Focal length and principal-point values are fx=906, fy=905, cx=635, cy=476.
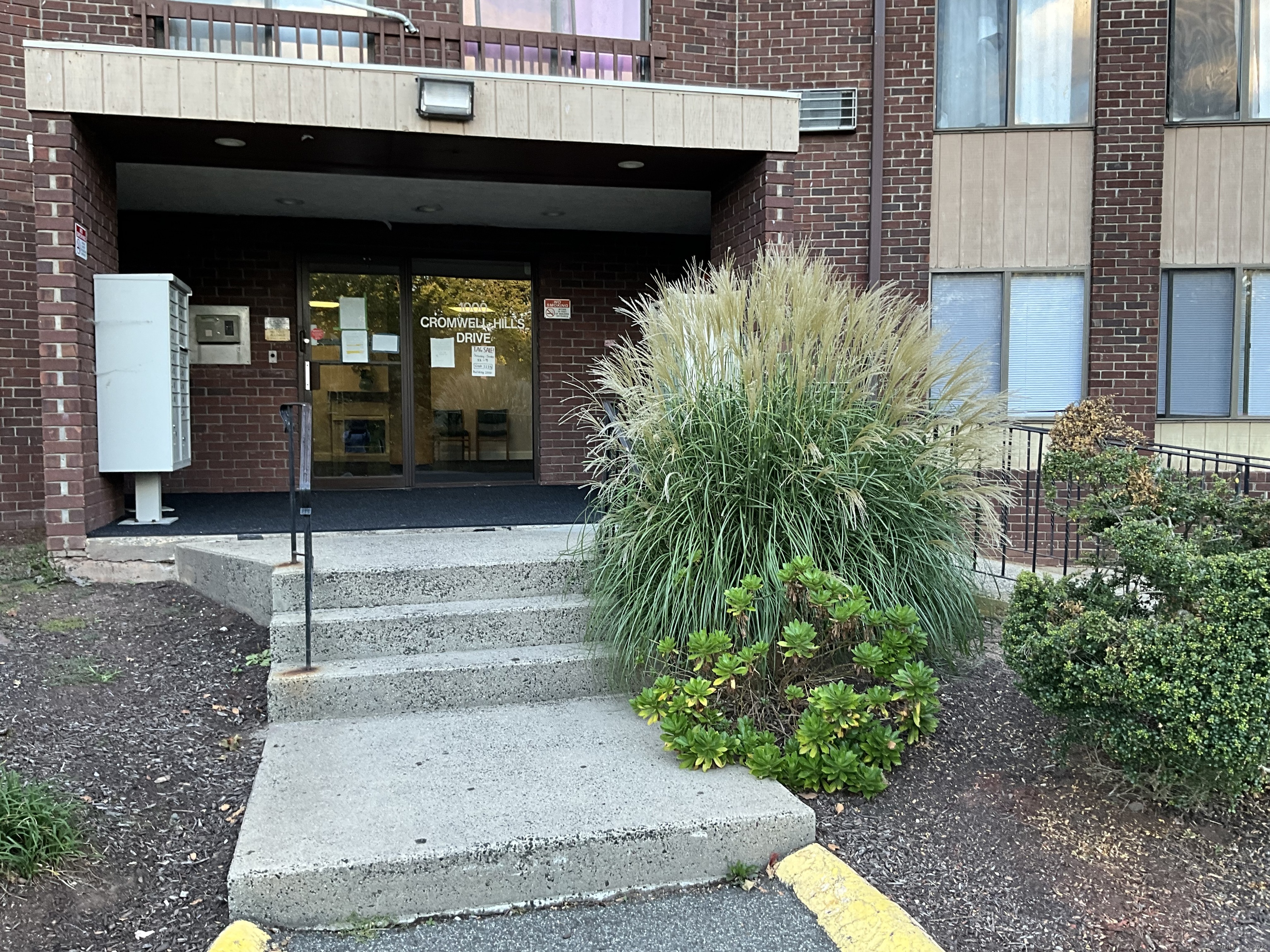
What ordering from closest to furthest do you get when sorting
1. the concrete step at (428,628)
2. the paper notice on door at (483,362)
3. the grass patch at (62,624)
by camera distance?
the concrete step at (428,628), the grass patch at (62,624), the paper notice on door at (483,362)

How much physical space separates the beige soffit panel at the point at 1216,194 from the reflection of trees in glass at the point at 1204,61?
22cm

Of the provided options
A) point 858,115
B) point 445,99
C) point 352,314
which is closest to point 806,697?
point 445,99

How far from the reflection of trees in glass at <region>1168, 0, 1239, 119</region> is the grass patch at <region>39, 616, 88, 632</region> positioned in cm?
940

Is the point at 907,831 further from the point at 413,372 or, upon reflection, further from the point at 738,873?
the point at 413,372

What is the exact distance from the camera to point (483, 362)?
930cm

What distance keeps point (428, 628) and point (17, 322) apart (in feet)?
17.7

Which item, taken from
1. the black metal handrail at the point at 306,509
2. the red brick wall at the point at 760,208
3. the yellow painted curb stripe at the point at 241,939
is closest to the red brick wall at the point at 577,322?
the red brick wall at the point at 760,208

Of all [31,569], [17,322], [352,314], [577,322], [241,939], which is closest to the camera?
[241,939]

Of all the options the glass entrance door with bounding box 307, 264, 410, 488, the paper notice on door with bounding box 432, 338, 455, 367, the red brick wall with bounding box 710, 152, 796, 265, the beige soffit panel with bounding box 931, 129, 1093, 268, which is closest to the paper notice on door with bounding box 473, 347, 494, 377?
the paper notice on door with bounding box 432, 338, 455, 367

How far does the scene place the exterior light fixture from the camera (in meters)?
5.96

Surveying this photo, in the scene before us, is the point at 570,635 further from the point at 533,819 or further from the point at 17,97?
the point at 17,97

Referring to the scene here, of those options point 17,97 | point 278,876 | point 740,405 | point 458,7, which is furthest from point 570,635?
point 17,97

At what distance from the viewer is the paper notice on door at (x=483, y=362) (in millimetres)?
9266

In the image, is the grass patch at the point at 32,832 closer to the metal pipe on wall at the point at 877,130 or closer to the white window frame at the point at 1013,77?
the metal pipe on wall at the point at 877,130
